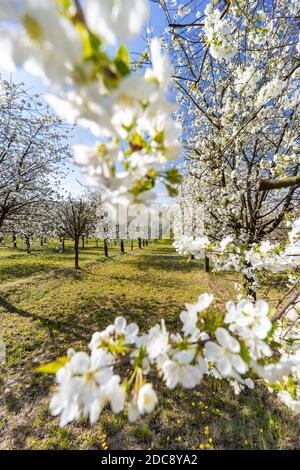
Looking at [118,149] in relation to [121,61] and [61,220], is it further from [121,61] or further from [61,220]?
[61,220]

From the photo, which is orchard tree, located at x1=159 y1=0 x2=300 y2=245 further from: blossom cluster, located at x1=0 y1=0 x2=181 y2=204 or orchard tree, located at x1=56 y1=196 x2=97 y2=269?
orchard tree, located at x1=56 y1=196 x2=97 y2=269

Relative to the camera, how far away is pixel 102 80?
475 mm

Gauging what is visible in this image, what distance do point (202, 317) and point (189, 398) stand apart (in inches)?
142

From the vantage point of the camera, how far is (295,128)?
405 cm

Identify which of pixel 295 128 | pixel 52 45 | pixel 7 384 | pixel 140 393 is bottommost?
pixel 7 384

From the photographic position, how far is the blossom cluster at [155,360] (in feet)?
2.16

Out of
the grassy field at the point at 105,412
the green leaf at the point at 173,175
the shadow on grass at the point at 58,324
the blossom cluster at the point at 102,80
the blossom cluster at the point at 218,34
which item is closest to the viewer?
the blossom cluster at the point at 102,80

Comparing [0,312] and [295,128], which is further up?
[295,128]

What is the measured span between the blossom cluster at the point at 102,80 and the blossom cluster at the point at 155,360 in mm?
556

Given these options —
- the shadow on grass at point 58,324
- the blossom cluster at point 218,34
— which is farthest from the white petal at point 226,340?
the shadow on grass at point 58,324

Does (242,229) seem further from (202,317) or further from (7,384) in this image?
(7,384)

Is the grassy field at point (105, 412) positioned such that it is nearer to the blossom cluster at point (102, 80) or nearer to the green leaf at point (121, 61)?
the blossom cluster at point (102, 80)

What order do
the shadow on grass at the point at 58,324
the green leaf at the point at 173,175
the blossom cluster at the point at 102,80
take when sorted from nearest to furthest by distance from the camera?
1. the blossom cluster at the point at 102,80
2. the green leaf at the point at 173,175
3. the shadow on grass at the point at 58,324
